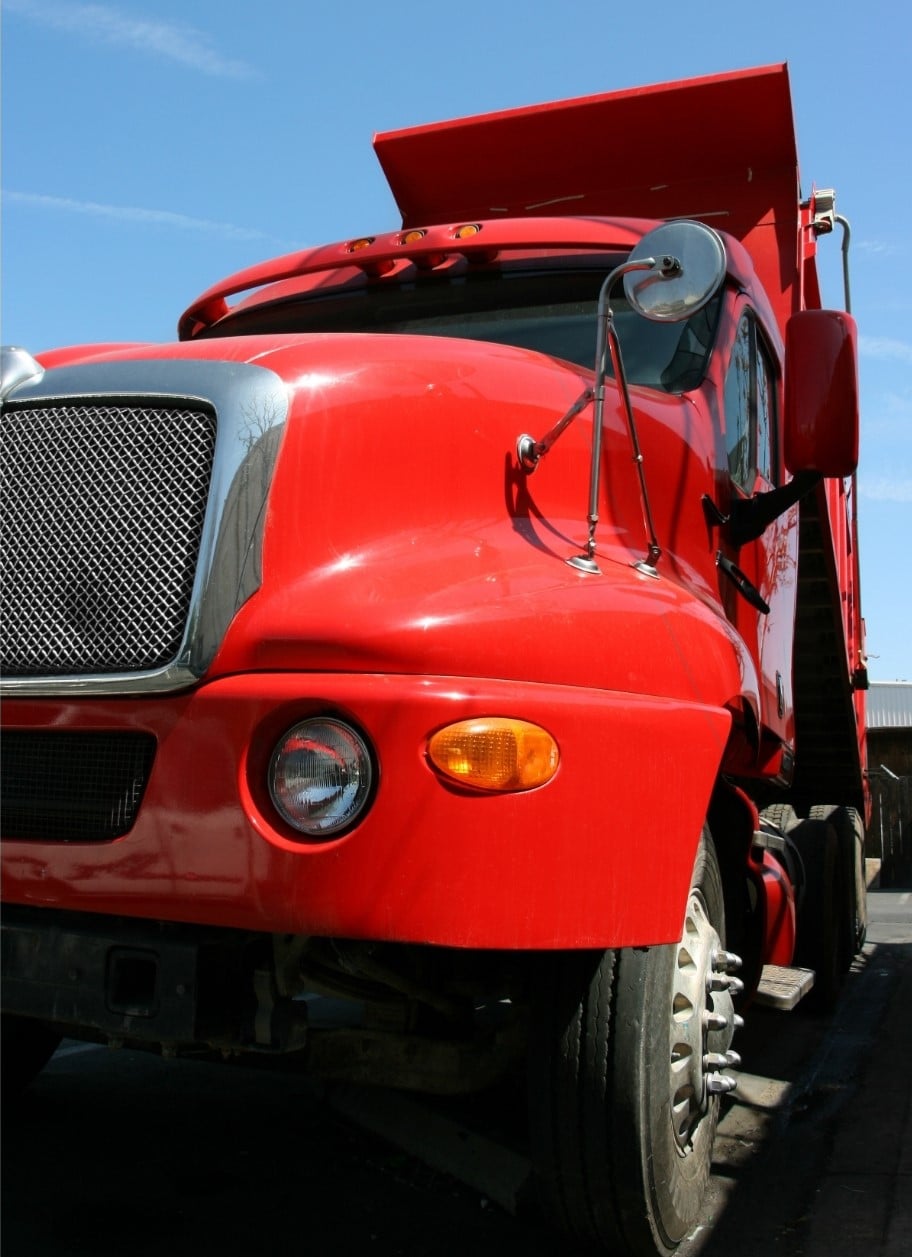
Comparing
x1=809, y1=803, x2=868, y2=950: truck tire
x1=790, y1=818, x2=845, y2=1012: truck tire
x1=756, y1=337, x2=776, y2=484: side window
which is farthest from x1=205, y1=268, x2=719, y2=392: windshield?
x1=809, y1=803, x2=868, y2=950: truck tire

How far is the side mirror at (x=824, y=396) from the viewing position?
3729mm

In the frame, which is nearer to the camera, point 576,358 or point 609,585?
point 609,585

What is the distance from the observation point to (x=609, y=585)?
2.78 meters

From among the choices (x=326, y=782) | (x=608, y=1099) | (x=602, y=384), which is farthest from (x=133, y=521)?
(x=608, y=1099)

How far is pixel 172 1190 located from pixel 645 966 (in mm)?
1669

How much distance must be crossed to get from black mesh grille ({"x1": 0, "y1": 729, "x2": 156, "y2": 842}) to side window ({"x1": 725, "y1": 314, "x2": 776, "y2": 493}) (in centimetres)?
226

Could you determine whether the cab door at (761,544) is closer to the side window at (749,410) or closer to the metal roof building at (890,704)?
the side window at (749,410)

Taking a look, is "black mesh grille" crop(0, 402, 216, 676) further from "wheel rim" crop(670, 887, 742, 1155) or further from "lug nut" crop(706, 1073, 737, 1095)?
"lug nut" crop(706, 1073, 737, 1095)

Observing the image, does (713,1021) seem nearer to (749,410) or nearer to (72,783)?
(72,783)

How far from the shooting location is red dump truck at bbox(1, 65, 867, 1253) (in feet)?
7.73

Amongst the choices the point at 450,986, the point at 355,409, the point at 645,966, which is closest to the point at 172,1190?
the point at 450,986

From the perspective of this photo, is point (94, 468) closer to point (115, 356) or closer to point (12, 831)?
point (115, 356)

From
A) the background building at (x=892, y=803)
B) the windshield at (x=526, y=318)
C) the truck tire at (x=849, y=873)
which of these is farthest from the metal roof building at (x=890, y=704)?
the windshield at (x=526, y=318)

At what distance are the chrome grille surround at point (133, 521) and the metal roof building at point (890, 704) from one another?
3653cm
